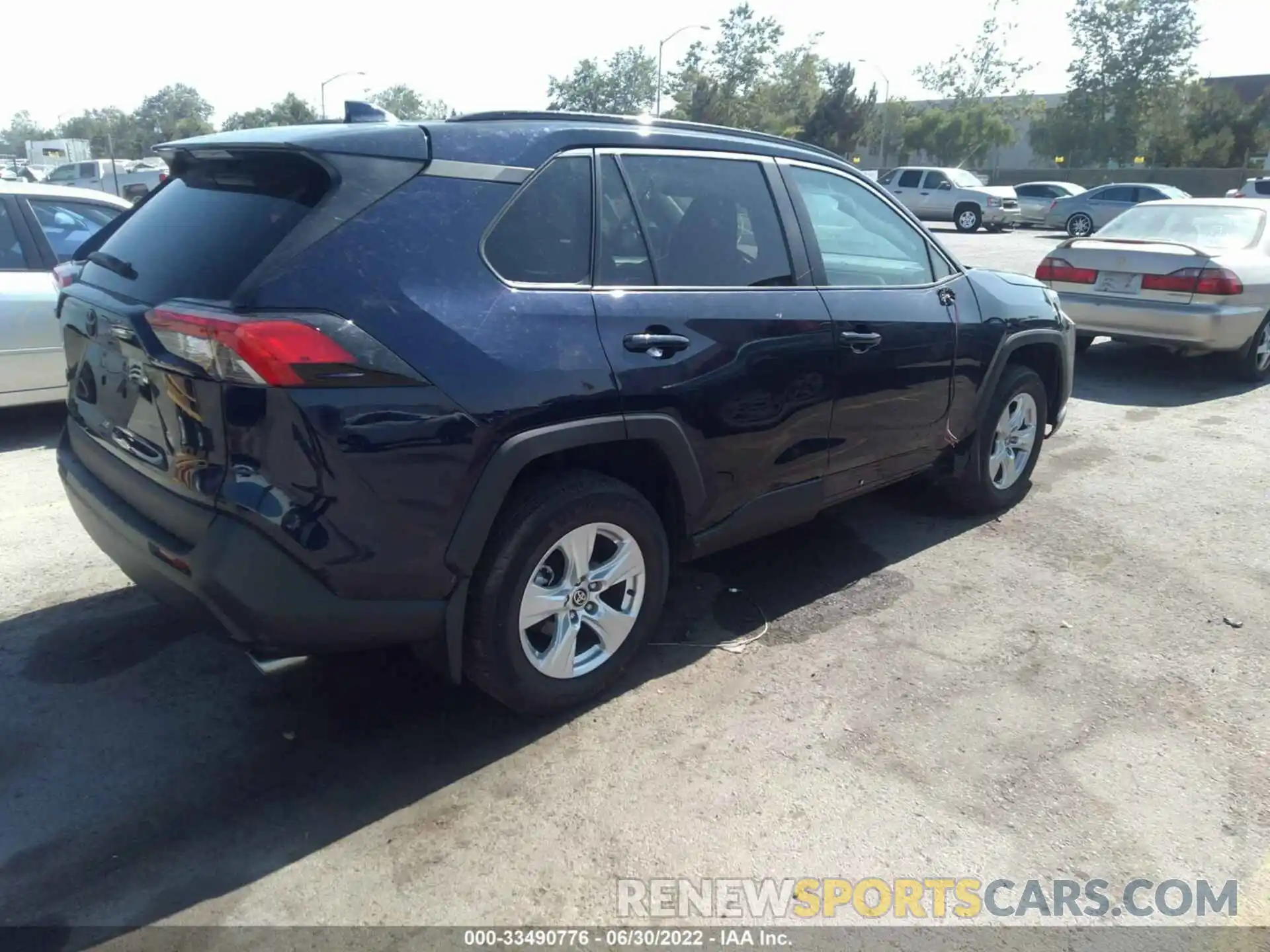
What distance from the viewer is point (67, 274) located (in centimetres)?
380

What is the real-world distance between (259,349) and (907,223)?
3192 millimetres

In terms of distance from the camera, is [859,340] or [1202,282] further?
[1202,282]

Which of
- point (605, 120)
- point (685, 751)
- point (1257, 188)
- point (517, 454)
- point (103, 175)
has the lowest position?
point (685, 751)

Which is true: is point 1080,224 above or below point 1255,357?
above

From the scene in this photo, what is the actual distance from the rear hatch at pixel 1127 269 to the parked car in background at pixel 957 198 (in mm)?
19126

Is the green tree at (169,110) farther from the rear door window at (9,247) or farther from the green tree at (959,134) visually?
the rear door window at (9,247)

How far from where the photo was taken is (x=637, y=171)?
11.1 feet

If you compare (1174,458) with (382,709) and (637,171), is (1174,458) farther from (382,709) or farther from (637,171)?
(382,709)

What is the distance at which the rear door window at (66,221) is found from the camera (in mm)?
6277

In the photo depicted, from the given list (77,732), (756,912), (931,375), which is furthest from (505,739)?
(931,375)

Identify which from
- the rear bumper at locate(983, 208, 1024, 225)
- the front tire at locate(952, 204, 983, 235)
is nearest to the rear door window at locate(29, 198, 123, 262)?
the front tire at locate(952, 204, 983, 235)

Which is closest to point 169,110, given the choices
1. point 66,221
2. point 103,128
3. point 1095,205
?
point 103,128

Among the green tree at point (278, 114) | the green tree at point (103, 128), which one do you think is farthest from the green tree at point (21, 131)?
the green tree at point (278, 114)

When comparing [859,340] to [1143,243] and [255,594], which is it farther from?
[1143,243]
